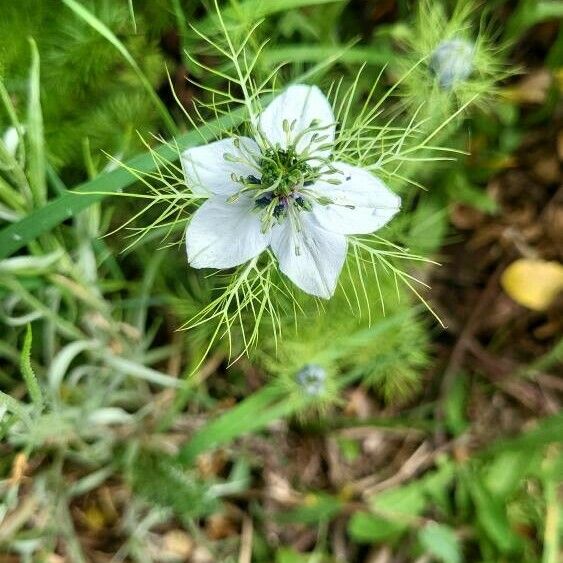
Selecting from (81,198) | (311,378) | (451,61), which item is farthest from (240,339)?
(451,61)

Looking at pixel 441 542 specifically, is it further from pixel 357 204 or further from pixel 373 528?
pixel 357 204

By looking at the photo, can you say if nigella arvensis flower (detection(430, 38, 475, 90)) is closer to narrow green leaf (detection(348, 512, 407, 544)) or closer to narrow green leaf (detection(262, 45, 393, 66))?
narrow green leaf (detection(262, 45, 393, 66))

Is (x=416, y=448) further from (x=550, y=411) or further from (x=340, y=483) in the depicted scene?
(x=550, y=411)

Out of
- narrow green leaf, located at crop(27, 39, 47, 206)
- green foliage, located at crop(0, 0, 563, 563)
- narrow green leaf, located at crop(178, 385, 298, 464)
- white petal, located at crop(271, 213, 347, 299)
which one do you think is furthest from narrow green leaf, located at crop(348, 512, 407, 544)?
narrow green leaf, located at crop(27, 39, 47, 206)

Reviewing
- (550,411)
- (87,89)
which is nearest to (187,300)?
(87,89)

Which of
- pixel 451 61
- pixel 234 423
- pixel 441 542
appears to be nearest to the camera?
pixel 451 61

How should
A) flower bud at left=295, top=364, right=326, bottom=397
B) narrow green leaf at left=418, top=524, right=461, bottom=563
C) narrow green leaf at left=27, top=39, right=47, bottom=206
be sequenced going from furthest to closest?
narrow green leaf at left=418, top=524, right=461, bottom=563
flower bud at left=295, top=364, right=326, bottom=397
narrow green leaf at left=27, top=39, right=47, bottom=206

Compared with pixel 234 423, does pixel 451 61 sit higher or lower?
higher
